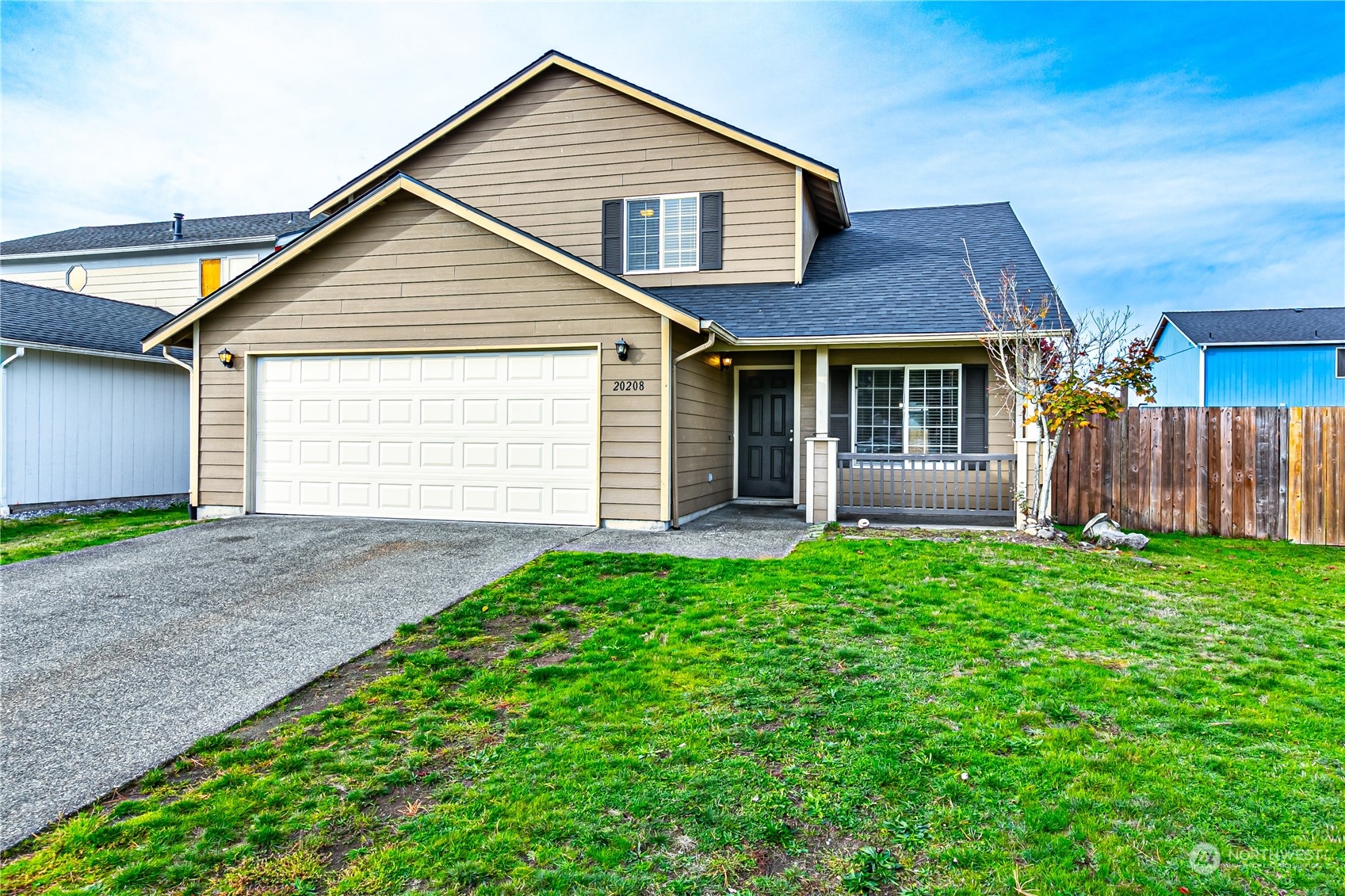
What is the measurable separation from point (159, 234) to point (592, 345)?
15933 millimetres

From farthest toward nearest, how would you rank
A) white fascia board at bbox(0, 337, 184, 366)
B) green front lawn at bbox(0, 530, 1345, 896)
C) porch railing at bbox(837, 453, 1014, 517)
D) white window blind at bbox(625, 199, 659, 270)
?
white window blind at bbox(625, 199, 659, 270)
white fascia board at bbox(0, 337, 184, 366)
porch railing at bbox(837, 453, 1014, 517)
green front lawn at bbox(0, 530, 1345, 896)

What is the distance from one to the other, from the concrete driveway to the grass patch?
27.1 inches

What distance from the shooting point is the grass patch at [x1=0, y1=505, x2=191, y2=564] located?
27.8ft

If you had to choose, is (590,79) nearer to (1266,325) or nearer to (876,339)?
(876,339)

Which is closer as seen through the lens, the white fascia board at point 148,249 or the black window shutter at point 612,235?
the black window shutter at point 612,235

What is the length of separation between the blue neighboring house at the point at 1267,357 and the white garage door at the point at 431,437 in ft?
67.1

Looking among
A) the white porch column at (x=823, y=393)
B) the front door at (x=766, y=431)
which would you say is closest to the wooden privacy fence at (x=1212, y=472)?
the white porch column at (x=823, y=393)

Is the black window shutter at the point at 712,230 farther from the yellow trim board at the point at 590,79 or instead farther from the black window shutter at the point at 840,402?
the black window shutter at the point at 840,402

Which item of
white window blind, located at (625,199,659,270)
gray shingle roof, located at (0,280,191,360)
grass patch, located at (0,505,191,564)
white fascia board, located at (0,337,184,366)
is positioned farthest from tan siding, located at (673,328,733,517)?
white fascia board, located at (0,337,184,366)

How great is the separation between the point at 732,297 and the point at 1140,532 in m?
6.51

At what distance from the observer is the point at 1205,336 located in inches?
897

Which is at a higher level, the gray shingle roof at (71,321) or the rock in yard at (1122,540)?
the gray shingle roof at (71,321)

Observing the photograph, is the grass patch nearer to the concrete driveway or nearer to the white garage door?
the concrete driveway

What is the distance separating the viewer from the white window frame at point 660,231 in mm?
11922
